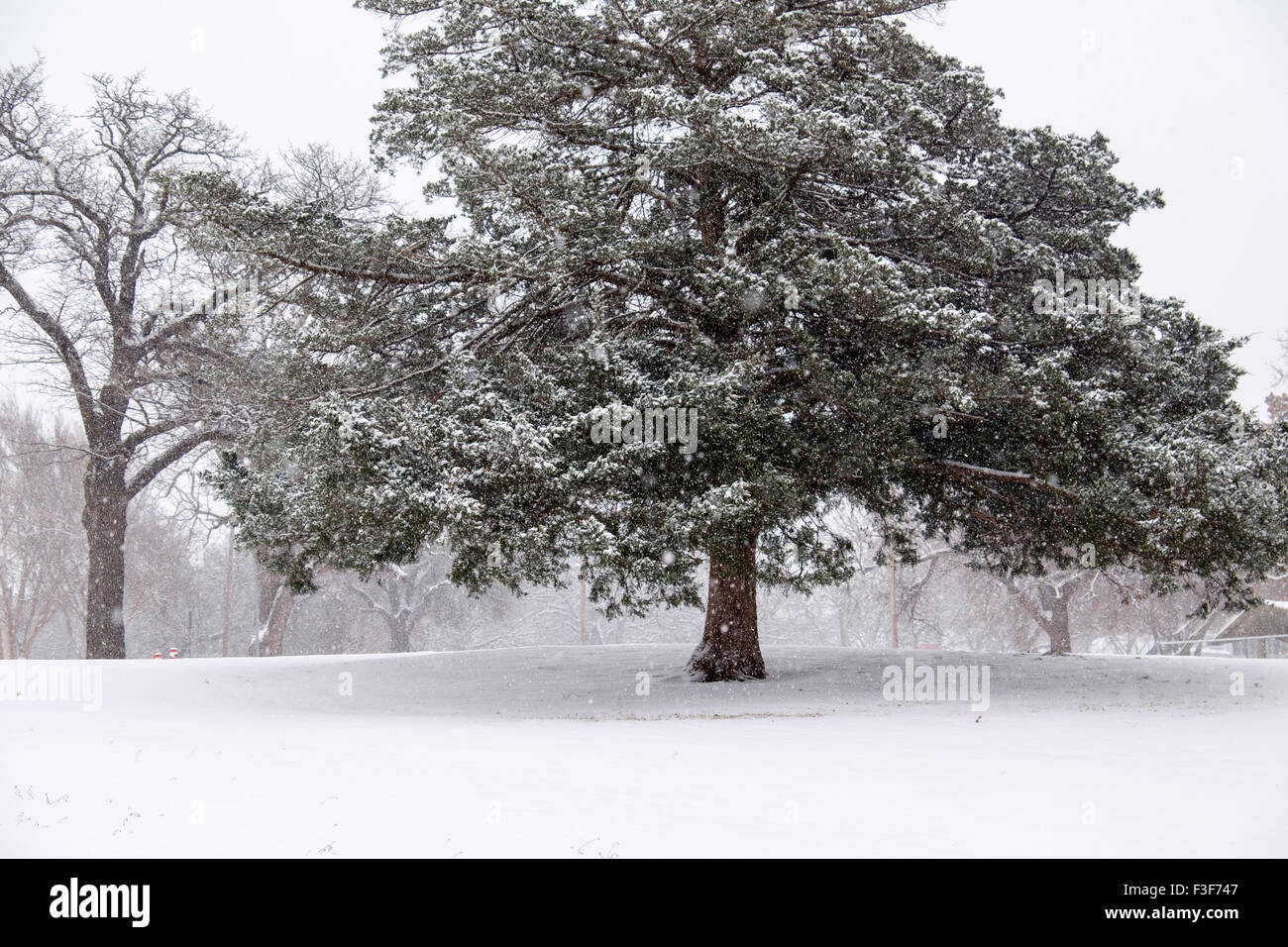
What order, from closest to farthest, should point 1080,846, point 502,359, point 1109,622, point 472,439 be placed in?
point 1080,846 → point 472,439 → point 502,359 → point 1109,622

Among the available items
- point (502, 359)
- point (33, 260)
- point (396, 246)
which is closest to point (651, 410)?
point (502, 359)

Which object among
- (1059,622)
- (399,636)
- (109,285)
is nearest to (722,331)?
(109,285)

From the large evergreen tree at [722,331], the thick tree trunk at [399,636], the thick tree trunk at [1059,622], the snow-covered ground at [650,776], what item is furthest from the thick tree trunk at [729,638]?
the thick tree trunk at [399,636]

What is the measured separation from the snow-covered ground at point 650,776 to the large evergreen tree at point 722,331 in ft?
6.61

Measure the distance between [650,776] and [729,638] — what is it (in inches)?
340

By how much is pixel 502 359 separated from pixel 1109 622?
3537 cm

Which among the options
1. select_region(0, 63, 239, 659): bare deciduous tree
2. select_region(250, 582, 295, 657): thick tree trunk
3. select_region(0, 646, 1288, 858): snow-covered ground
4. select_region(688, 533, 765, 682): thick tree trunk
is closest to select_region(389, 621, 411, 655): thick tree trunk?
select_region(250, 582, 295, 657): thick tree trunk

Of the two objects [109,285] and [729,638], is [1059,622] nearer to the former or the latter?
[729,638]

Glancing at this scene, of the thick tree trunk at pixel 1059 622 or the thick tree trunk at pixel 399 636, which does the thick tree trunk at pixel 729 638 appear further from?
the thick tree trunk at pixel 399 636

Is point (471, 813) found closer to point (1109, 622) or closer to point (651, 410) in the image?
point (651, 410)

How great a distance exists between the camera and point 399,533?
11562 millimetres

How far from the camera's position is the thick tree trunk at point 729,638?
1580 cm

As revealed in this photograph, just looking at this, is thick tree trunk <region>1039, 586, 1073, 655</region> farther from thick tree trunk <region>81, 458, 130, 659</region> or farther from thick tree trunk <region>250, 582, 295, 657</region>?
thick tree trunk <region>81, 458, 130, 659</region>

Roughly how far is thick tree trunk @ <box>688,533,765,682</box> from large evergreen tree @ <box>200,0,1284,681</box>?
0.05 meters
